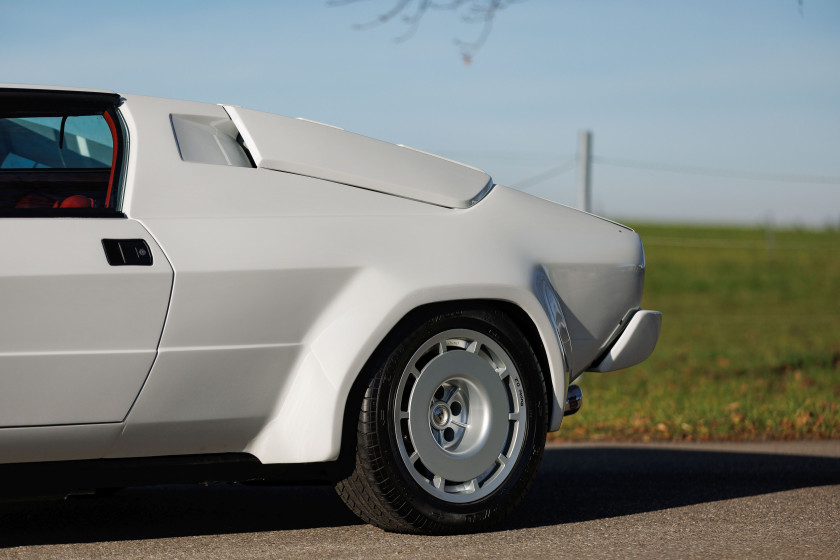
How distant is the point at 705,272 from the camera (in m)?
35.2

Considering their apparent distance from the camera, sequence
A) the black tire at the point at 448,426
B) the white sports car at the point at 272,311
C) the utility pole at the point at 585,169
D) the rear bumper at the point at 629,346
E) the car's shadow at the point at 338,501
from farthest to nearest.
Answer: the utility pole at the point at 585,169 < the rear bumper at the point at 629,346 < the car's shadow at the point at 338,501 < the black tire at the point at 448,426 < the white sports car at the point at 272,311

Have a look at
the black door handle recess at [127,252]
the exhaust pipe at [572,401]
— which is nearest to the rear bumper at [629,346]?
the exhaust pipe at [572,401]

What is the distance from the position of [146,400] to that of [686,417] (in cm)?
533

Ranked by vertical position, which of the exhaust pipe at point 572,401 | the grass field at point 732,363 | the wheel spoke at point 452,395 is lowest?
the grass field at point 732,363

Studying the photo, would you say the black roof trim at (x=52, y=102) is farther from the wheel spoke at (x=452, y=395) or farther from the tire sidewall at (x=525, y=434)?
the wheel spoke at (x=452, y=395)

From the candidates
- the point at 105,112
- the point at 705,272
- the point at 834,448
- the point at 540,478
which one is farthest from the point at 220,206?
the point at 705,272

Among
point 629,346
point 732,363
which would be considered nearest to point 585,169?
point 732,363

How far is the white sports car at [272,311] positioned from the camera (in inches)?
147

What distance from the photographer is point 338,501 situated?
17.1 feet

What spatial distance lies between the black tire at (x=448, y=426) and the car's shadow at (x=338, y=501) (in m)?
0.29

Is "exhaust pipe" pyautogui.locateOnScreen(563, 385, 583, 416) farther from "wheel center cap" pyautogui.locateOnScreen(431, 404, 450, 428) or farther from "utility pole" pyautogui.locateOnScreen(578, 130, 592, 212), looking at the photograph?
"utility pole" pyautogui.locateOnScreen(578, 130, 592, 212)

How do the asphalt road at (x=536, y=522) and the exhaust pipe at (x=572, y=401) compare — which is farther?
the exhaust pipe at (x=572, y=401)

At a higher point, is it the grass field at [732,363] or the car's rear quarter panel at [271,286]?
the car's rear quarter panel at [271,286]

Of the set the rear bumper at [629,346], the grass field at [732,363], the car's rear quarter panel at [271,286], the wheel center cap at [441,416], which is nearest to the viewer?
the car's rear quarter panel at [271,286]
